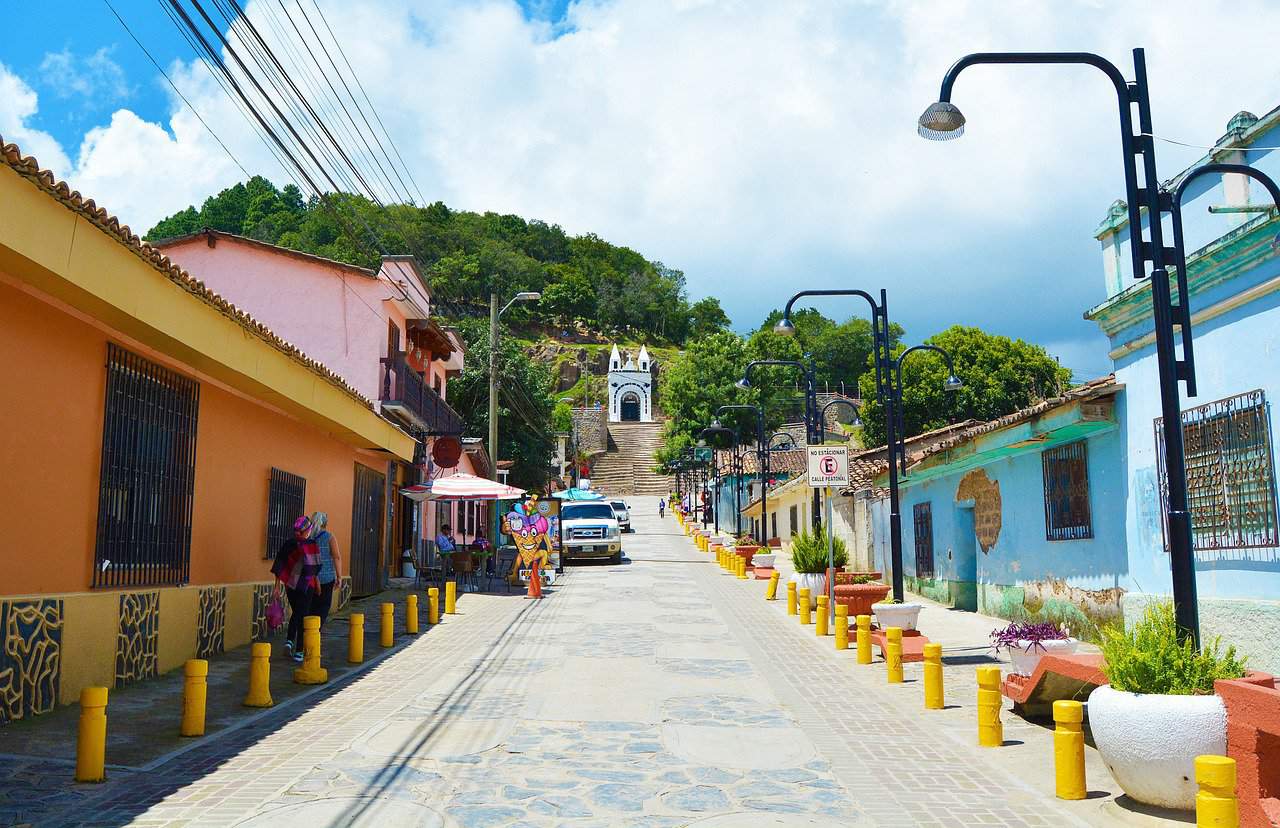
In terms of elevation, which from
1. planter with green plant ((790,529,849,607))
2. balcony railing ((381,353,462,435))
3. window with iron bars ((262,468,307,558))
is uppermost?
balcony railing ((381,353,462,435))

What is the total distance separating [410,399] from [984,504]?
527 inches

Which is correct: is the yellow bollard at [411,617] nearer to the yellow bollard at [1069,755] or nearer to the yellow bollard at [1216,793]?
the yellow bollard at [1069,755]

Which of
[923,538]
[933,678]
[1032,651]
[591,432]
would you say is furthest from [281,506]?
[591,432]

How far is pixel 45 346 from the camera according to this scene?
867 centimetres

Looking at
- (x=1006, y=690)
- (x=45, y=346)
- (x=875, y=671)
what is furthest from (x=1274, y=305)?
(x=45, y=346)

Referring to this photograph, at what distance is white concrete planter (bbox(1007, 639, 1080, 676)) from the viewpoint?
9.09 m

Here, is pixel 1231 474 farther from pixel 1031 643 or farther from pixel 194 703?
pixel 194 703

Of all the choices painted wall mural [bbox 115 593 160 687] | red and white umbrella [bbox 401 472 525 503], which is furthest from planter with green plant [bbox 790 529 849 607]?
painted wall mural [bbox 115 593 160 687]

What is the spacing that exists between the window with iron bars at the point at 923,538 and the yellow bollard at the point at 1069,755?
14944mm

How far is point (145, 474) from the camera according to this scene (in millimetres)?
10562

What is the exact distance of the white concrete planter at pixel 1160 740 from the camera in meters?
5.57

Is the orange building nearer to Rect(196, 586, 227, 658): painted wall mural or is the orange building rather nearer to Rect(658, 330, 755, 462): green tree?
Rect(196, 586, 227, 658): painted wall mural

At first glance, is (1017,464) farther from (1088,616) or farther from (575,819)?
(575,819)

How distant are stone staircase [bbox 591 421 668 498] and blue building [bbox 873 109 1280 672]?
64.4 m
